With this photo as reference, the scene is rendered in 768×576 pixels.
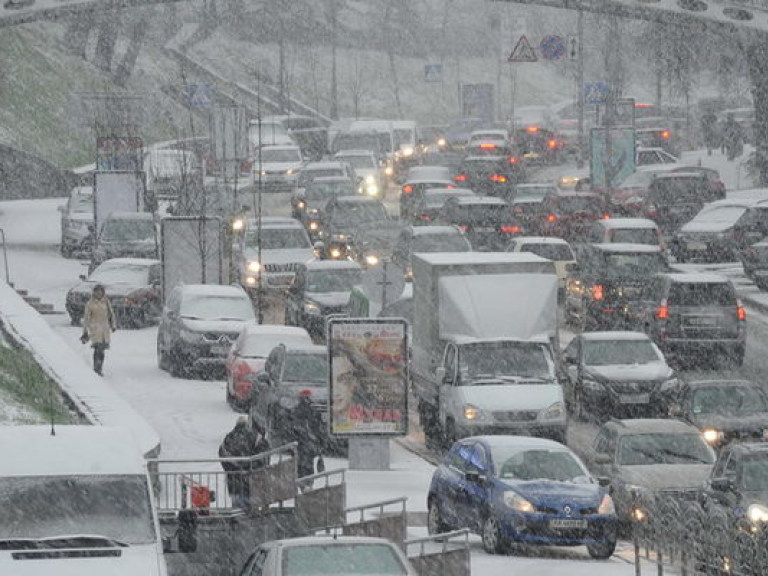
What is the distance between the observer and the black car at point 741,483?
21.4m

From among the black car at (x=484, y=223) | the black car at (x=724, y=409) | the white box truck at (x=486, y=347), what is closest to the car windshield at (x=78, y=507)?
the white box truck at (x=486, y=347)

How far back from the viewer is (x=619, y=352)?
1356 inches

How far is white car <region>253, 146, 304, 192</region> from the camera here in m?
72.4

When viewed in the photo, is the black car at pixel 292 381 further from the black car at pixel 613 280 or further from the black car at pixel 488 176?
the black car at pixel 488 176

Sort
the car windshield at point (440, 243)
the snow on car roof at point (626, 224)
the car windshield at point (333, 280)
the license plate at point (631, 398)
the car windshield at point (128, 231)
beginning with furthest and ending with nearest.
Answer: the car windshield at point (128, 231)
the car windshield at point (440, 243)
the snow on car roof at point (626, 224)
the car windshield at point (333, 280)
the license plate at point (631, 398)

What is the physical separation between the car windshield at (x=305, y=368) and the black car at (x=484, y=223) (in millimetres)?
22427

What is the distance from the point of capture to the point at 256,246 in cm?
5003

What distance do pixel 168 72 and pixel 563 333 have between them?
61.4m

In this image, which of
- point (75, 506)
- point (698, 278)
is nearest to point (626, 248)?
point (698, 278)

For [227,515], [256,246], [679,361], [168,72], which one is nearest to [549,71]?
[168,72]

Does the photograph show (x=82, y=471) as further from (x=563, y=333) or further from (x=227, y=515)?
(x=563, y=333)

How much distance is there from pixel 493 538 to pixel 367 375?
703 cm

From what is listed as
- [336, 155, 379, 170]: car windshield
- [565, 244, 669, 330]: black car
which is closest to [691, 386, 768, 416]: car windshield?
[565, 244, 669, 330]: black car

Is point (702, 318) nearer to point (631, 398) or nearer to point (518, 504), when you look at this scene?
point (631, 398)
